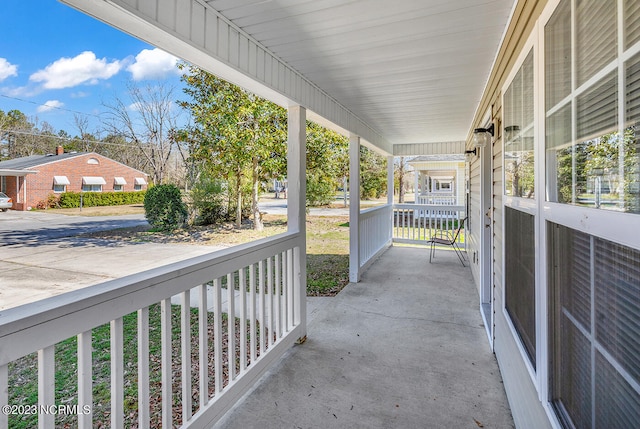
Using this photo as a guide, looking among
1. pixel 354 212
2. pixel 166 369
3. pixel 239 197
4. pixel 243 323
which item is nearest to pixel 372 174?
pixel 239 197

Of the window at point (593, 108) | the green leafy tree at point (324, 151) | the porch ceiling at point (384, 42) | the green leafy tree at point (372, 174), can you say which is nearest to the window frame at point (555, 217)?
the window at point (593, 108)

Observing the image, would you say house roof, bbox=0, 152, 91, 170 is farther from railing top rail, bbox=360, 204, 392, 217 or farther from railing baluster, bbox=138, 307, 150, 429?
railing top rail, bbox=360, 204, 392, 217

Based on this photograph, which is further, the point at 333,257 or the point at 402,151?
the point at 402,151

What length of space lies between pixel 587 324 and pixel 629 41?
72 cm

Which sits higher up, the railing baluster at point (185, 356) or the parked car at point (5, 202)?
the parked car at point (5, 202)

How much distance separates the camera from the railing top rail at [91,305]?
1050 millimetres

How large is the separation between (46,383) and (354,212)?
4285mm

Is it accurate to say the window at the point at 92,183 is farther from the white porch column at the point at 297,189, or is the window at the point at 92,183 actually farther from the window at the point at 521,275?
the window at the point at 521,275

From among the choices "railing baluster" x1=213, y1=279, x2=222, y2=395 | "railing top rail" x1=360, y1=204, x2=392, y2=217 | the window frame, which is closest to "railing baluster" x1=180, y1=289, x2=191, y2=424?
"railing baluster" x1=213, y1=279, x2=222, y2=395

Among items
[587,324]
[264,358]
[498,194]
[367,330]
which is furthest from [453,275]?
[587,324]

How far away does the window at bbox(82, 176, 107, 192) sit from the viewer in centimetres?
192

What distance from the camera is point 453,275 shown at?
17.6 ft

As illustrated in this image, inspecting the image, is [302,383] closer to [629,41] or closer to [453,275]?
[629,41]

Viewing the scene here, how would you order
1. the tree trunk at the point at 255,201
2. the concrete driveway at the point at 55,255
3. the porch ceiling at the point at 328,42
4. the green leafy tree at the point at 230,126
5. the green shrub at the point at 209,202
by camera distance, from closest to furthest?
the concrete driveway at the point at 55,255 → the porch ceiling at the point at 328,42 → the green leafy tree at the point at 230,126 → the green shrub at the point at 209,202 → the tree trunk at the point at 255,201
